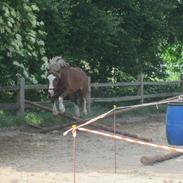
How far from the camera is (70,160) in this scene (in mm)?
10758

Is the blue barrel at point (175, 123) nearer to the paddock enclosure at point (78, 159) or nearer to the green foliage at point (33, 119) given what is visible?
the paddock enclosure at point (78, 159)

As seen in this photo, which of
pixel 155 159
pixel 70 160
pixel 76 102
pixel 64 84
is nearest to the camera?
pixel 155 159

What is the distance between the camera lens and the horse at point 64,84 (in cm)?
1529

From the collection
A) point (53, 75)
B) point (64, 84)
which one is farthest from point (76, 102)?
point (53, 75)

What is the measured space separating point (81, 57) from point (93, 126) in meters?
5.48

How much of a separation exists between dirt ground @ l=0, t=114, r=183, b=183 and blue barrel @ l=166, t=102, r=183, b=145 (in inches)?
16.4

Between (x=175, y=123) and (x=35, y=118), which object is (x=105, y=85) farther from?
(x=175, y=123)

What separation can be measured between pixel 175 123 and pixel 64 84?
5.90 m

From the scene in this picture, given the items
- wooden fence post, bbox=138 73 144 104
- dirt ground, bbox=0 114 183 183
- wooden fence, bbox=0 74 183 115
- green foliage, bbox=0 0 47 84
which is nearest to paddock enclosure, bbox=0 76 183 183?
dirt ground, bbox=0 114 183 183

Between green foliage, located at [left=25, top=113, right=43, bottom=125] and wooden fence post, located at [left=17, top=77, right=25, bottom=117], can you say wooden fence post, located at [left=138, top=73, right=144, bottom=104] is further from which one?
wooden fence post, located at [left=17, top=77, right=25, bottom=117]

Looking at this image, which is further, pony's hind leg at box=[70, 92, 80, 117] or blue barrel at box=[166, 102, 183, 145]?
pony's hind leg at box=[70, 92, 80, 117]

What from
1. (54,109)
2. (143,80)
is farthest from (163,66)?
(54,109)

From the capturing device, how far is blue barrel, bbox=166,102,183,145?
1081 cm

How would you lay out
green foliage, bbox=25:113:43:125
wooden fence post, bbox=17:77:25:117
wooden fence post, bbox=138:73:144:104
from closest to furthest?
green foliage, bbox=25:113:43:125
wooden fence post, bbox=17:77:25:117
wooden fence post, bbox=138:73:144:104
